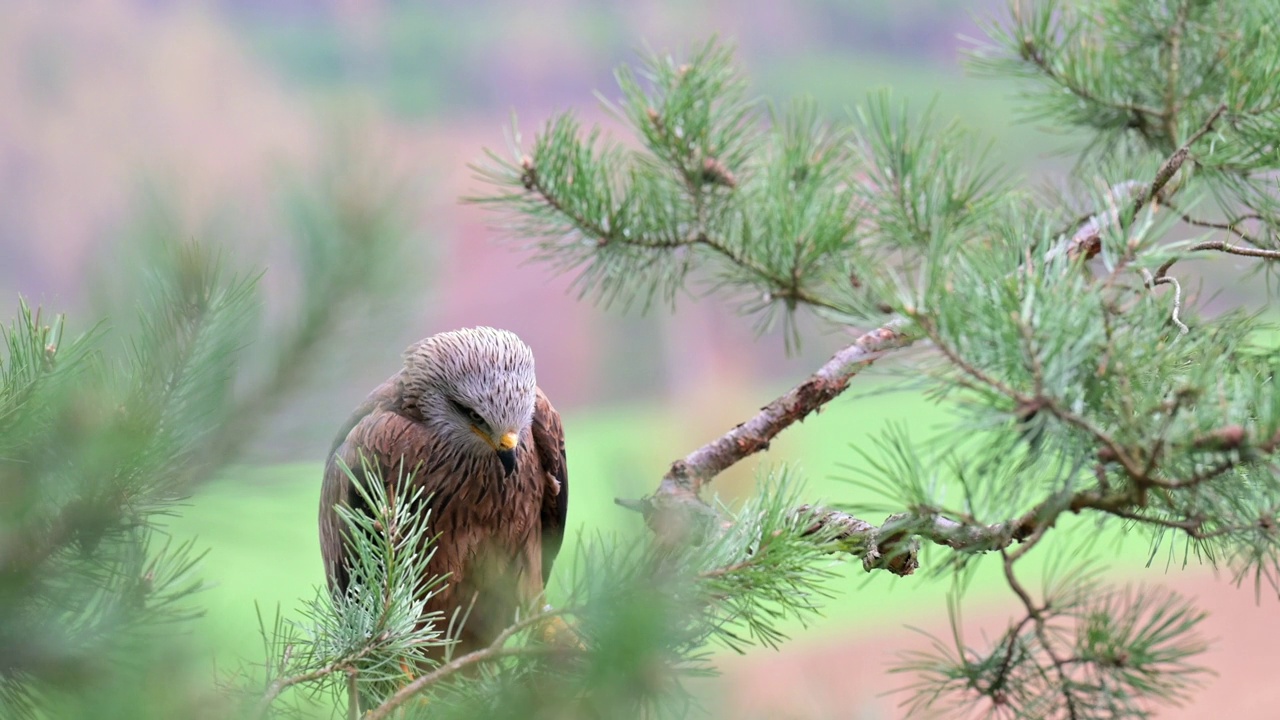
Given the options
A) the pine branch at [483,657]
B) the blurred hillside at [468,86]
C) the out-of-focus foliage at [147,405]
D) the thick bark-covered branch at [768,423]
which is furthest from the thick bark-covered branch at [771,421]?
the blurred hillside at [468,86]

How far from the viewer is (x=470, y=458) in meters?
1.12

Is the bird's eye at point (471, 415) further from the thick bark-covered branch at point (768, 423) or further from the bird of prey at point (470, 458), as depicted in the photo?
the thick bark-covered branch at point (768, 423)

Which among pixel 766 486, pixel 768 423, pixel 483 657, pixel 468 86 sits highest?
pixel 468 86

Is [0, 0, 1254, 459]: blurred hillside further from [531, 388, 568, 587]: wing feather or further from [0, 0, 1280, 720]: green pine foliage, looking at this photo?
[0, 0, 1280, 720]: green pine foliage

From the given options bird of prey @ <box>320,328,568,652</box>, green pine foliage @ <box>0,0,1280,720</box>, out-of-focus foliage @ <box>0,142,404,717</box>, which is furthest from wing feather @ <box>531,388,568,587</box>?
out-of-focus foliage @ <box>0,142,404,717</box>

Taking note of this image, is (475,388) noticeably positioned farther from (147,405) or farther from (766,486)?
(147,405)

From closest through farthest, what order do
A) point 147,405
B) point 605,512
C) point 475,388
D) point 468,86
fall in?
point 147,405, point 605,512, point 475,388, point 468,86

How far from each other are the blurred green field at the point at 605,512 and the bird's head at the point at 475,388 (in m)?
0.11

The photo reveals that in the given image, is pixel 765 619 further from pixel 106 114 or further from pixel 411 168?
pixel 106 114

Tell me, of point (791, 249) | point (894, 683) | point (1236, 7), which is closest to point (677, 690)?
point (791, 249)

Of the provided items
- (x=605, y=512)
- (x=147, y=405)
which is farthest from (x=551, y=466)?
(x=147, y=405)

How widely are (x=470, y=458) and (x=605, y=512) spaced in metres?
0.64

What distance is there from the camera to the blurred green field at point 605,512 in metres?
0.42

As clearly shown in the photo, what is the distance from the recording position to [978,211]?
1.01 meters
